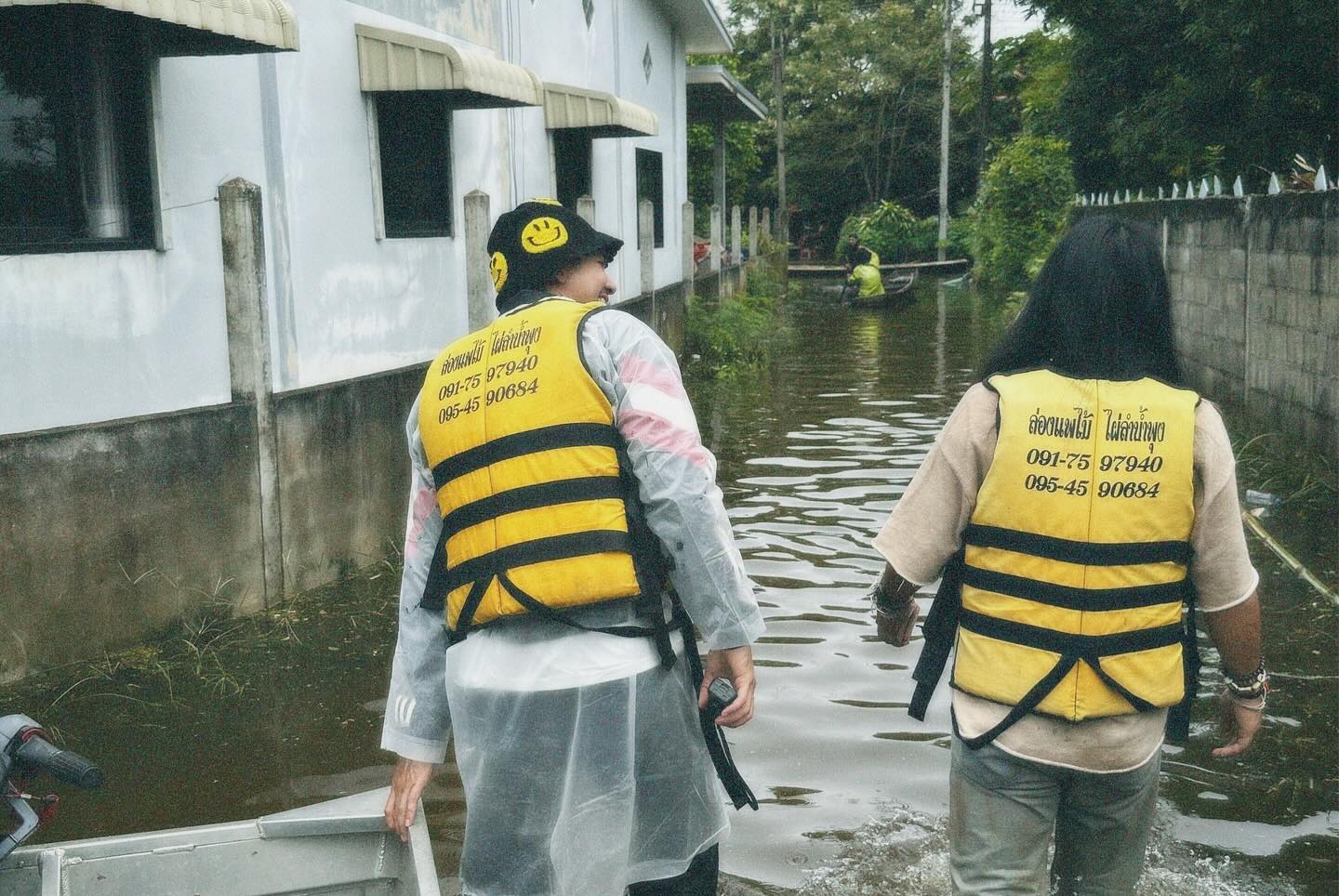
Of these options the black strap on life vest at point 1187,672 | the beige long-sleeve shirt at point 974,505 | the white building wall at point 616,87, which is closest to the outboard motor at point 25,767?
the beige long-sleeve shirt at point 974,505

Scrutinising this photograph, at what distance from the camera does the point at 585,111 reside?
13328 millimetres

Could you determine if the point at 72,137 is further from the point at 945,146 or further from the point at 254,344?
the point at 945,146

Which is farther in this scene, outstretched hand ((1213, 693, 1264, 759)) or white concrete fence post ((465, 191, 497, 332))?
white concrete fence post ((465, 191, 497, 332))

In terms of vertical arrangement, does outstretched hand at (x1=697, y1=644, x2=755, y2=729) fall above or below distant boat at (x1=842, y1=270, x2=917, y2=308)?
above

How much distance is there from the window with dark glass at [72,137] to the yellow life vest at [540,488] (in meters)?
3.91

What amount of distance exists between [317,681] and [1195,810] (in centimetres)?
360

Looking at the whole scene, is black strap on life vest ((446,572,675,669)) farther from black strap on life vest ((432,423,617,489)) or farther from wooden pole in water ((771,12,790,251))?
wooden pole in water ((771,12,790,251))

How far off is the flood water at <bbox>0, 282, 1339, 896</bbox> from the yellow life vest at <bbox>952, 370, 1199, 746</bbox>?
5.28 feet

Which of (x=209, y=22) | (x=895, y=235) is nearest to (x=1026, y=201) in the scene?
(x=895, y=235)

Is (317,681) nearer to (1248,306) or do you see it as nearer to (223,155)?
(223,155)

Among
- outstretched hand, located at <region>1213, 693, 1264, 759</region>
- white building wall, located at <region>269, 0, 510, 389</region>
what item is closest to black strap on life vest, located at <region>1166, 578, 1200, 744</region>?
outstretched hand, located at <region>1213, 693, 1264, 759</region>

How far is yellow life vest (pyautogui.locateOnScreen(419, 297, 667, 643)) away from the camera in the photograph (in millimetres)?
2770

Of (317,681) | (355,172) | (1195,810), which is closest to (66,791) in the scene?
(317,681)

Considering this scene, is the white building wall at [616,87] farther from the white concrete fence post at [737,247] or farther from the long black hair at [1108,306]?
the long black hair at [1108,306]
